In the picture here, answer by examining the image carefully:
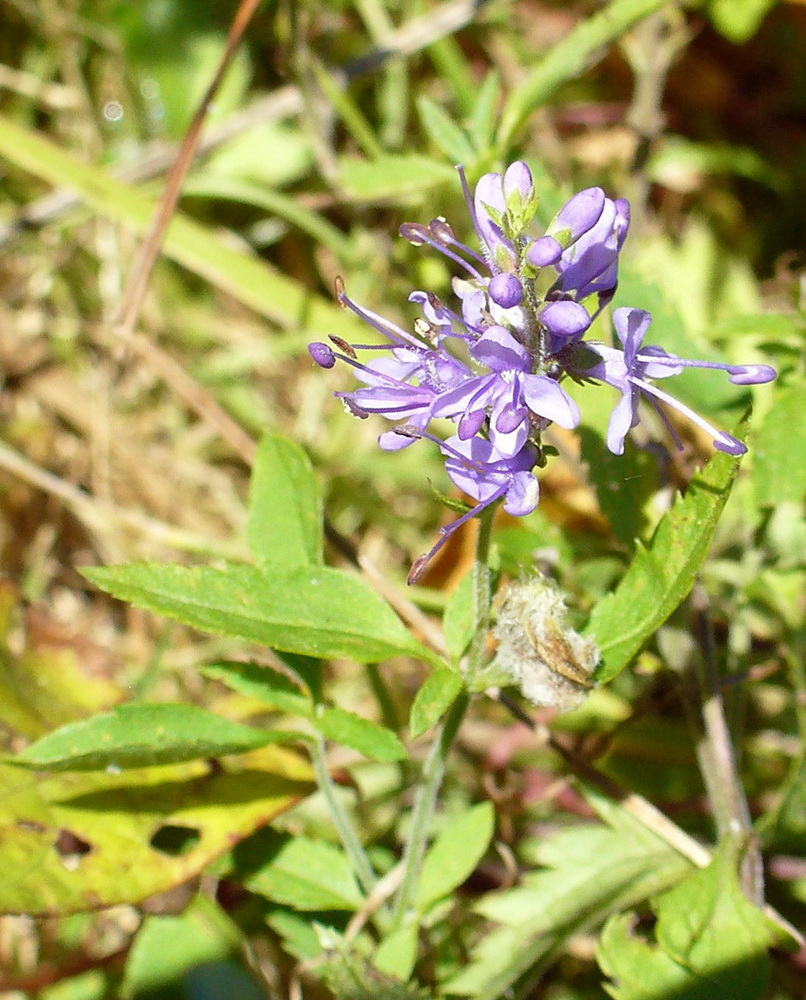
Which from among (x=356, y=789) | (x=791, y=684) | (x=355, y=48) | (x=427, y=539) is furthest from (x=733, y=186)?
(x=356, y=789)

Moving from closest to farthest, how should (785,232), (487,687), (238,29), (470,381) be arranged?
(470,381) → (487,687) → (238,29) → (785,232)

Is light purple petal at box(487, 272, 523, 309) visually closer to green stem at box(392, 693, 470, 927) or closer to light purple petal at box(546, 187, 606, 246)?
light purple petal at box(546, 187, 606, 246)

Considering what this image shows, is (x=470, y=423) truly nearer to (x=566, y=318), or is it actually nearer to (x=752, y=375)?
(x=566, y=318)

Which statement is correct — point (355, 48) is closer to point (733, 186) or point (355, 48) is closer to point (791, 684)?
point (733, 186)

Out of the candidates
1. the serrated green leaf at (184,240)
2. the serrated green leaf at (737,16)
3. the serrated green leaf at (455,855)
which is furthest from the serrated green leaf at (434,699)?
the serrated green leaf at (737,16)

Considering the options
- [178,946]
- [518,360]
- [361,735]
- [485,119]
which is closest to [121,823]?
[178,946]

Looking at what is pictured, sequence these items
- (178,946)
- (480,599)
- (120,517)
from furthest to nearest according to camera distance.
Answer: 1. (120,517)
2. (178,946)
3. (480,599)

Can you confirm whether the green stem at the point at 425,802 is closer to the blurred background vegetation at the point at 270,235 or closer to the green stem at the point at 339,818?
the green stem at the point at 339,818
